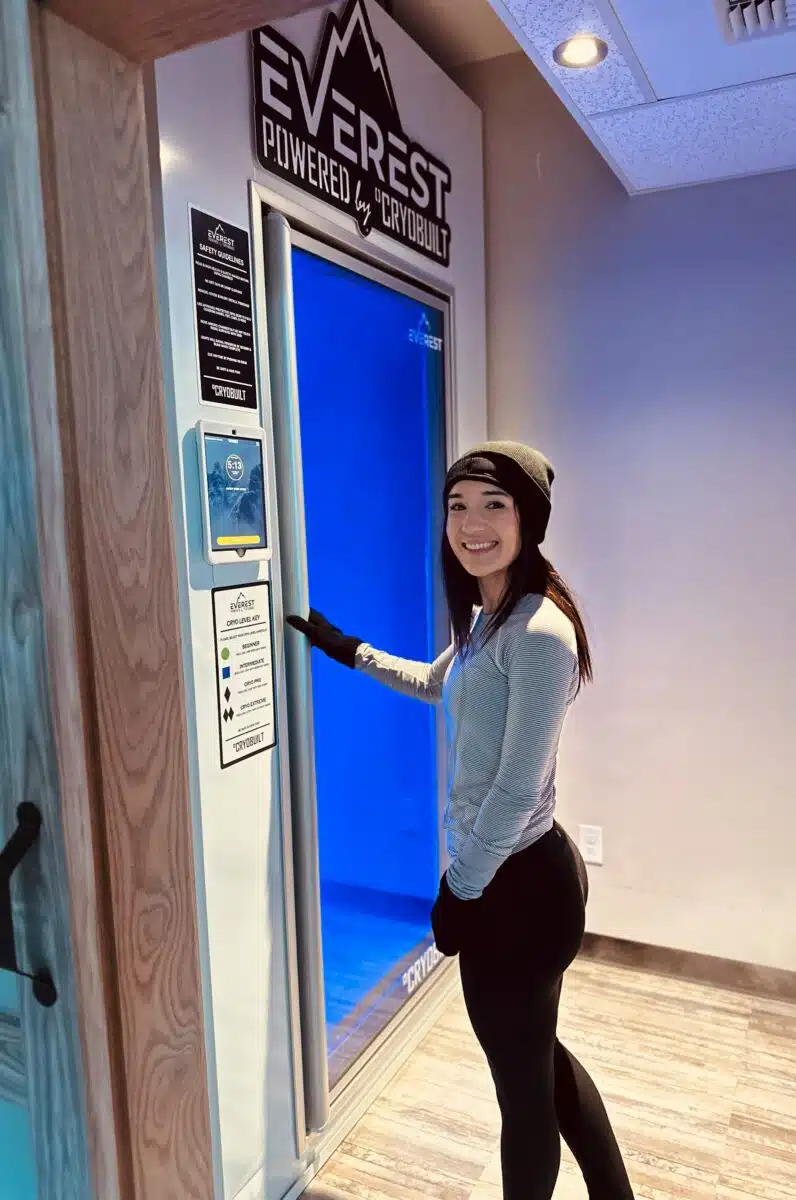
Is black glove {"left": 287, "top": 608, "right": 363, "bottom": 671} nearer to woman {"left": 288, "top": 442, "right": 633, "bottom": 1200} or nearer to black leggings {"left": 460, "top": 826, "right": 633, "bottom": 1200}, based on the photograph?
woman {"left": 288, "top": 442, "right": 633, "bottom": 1200}

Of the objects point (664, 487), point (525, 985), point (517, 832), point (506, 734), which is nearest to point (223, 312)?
point (506, 734)

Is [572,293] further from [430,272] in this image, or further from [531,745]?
[531,745]

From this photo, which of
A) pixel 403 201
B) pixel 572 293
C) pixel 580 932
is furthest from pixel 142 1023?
pixel 572 293

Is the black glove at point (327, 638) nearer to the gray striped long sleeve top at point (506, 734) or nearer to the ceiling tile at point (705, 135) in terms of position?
the gray striped long sleeve top at point (506, 734)

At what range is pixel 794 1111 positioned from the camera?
6.83ft

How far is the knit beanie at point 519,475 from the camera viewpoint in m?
1.55

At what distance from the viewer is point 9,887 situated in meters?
0.92

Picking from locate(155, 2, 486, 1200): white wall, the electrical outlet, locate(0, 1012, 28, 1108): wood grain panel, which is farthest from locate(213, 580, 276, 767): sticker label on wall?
the electrical outlet

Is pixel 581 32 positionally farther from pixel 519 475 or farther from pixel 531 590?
pixel 531 590

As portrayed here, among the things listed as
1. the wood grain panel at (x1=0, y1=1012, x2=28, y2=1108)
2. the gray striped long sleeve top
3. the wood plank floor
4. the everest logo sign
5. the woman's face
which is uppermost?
the everest logo sign

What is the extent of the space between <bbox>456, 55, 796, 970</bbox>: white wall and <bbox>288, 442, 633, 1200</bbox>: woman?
1151 mm

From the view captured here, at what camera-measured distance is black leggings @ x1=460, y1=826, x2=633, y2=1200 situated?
1.46 metres

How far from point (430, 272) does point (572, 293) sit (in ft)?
1.77

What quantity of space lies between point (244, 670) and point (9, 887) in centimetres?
77
